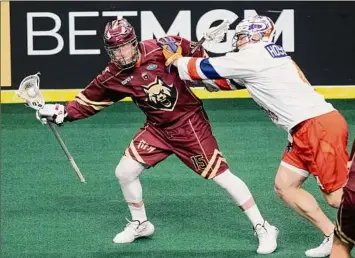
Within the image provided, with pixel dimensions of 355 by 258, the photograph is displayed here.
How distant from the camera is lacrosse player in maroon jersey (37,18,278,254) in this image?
7.00m

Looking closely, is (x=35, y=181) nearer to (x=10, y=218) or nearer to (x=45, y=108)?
(x=10, y=218)

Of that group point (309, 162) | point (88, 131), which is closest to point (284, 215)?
point (309, 162)

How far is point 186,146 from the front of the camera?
7.12m

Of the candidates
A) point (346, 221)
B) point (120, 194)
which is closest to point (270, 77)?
point (346, 221)

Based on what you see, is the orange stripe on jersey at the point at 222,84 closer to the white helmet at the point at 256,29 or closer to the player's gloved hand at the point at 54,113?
the white helmet at the point at 256,29

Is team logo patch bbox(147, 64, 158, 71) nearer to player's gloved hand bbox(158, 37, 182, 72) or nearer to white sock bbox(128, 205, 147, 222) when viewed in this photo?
player's gloved hand bbox(158, 37, 182, 72)

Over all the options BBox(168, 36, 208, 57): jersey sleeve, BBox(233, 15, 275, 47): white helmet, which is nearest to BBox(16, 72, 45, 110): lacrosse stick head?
BBox(168, 36, 208, 57): jersey sleeve

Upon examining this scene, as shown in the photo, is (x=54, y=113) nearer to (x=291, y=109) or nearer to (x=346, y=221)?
(x=291, y=109)

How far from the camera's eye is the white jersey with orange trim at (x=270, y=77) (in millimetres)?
6676

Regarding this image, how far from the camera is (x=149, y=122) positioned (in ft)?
23.8

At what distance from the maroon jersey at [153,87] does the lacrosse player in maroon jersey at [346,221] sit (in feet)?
5.09

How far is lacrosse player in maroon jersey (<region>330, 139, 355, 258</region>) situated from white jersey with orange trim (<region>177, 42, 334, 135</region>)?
0.93m

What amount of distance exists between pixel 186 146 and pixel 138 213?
0.57m

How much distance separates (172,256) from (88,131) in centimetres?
363
